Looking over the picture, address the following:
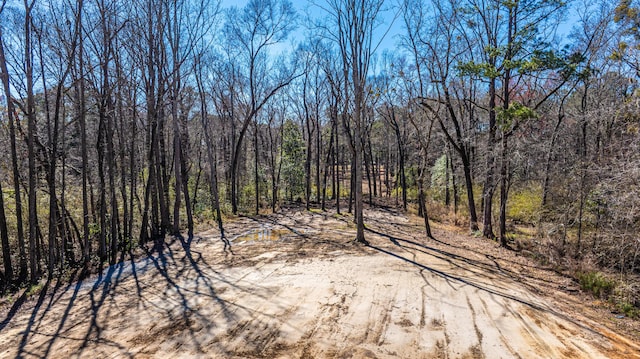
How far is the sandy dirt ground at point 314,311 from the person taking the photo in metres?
4.42

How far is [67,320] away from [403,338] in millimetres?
5618

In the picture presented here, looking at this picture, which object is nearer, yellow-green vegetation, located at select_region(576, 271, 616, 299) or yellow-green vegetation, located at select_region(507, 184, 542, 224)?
yellow-green vegetation, located at select_region(576, 271, 616, 299)

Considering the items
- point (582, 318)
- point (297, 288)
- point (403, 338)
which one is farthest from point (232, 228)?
point (582, 318)

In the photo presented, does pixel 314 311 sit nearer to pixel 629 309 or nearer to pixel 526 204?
pixel 629 309

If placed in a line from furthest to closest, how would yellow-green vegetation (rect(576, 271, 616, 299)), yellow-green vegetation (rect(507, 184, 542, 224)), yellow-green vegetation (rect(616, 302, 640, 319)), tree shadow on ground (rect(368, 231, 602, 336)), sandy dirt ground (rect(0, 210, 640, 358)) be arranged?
yellow-green vegetation (rect(507, 184, 542, 224))
yellow-green vegetation (rect(576, 271, 616, 299))
yellow-green vegetation (rect(616, 302, 640, 319))
tree shadow on ground (rect(368, 231, 602, 336))
sandy dirt ground (rect(0, 210, 640, 358))

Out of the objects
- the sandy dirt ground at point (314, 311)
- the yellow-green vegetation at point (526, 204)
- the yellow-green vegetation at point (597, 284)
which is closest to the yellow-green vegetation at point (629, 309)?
the yellow-green vegetation at point (597, 284)

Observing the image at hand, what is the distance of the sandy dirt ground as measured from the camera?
14.5 feet

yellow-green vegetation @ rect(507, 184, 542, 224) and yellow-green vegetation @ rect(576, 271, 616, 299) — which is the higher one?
yellow-green vegetation @ rect(507, 184, 542, 224)

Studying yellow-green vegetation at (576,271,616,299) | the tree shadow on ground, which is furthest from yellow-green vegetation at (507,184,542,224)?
the tree shadow on ground

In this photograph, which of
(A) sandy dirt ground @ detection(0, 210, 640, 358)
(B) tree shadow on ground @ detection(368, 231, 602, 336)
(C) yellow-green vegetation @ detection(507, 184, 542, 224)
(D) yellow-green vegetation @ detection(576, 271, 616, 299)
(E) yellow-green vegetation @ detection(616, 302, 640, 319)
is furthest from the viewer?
(C) yellow-green vegetation @ detection(507, 184, 542, 224)

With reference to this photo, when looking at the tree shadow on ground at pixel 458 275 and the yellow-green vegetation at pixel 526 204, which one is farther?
the yellow-green vegetation at pixel 526 204

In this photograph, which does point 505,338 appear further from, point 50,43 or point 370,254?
point 50,43

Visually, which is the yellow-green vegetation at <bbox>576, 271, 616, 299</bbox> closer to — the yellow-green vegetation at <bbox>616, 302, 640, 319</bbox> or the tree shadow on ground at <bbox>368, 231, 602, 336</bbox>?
the yellow-green vegetation at <bbox>616, 302, 640, 319</bbox>

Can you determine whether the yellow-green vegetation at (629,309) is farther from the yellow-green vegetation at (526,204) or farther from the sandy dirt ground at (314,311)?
the yellow-green vegetation at (526,204)
